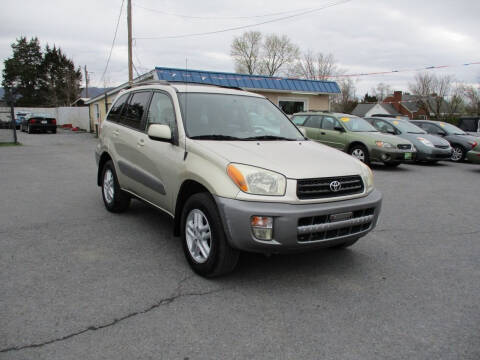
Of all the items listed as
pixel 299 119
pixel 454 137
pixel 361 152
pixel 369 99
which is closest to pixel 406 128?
pixel 454 137

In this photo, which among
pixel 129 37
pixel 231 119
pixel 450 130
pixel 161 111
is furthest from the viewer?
pixel 129 37

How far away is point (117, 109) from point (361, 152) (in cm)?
792

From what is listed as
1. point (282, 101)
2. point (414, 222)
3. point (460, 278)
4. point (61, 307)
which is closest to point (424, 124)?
point (282, 101)

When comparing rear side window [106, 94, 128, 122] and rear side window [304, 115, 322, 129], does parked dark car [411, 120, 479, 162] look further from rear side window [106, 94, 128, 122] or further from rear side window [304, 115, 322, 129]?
rear side window [106, 94, 128, 122]

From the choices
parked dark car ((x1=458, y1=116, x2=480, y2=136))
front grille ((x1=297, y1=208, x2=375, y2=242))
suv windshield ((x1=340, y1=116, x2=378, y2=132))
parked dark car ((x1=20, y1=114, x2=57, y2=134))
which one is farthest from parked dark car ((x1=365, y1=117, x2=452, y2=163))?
parked dark car ((x1=20, y1=114, x2=57, y2=134))

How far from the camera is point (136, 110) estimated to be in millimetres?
5113

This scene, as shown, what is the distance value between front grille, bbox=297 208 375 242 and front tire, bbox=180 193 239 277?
2.07ft

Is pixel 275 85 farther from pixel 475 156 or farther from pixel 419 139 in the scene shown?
pixel 475 156

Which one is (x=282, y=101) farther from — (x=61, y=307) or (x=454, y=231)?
(x=61, y=307)

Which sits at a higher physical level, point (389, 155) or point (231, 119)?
point (231, 119)

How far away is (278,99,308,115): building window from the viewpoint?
2133 cm

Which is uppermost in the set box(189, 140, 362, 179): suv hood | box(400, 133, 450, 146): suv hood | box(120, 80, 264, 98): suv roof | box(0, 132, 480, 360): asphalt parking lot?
box(120, 80, 264, 98): suv roof

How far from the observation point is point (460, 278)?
3.75 m

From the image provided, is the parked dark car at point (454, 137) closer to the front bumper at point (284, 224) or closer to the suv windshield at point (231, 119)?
the suv windshield at point (231, 119)
